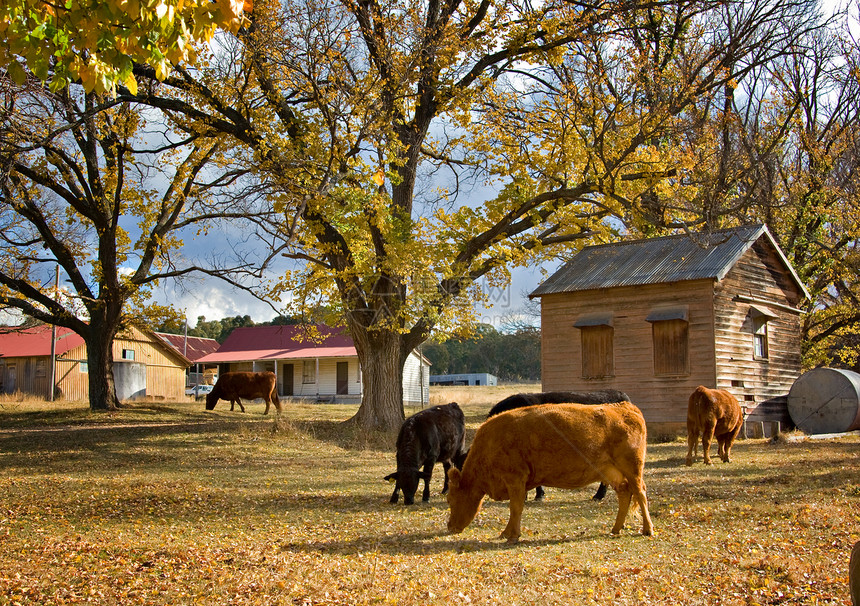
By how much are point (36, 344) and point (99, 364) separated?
22.1 meters

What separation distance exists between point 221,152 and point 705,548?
20.7 m

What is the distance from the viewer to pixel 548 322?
1023 inches

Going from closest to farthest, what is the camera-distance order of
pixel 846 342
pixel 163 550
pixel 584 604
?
pixel 584 604
pixel 163 550
pixel 846 342

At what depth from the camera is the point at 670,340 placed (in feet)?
75.7

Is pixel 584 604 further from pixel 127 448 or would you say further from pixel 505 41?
pixel 505 41

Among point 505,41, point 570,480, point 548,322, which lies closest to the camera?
point 570,480

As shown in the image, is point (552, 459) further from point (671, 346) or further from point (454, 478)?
point (671, 346)

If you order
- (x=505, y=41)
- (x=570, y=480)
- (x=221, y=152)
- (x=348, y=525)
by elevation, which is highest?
(x=505, y=41)

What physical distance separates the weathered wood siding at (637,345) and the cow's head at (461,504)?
Result: 15.6 m

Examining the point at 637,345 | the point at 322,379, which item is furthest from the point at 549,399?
the point at 322,379

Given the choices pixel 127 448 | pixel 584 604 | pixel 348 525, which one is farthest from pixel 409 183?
pixel 584 604

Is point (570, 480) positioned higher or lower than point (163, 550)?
higher

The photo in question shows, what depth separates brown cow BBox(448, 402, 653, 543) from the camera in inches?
324

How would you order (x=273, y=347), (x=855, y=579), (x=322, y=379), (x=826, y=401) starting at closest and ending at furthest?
(x=855, y=579), (x=826, y=401), (x=322, y=379), (x=273, y=347)
